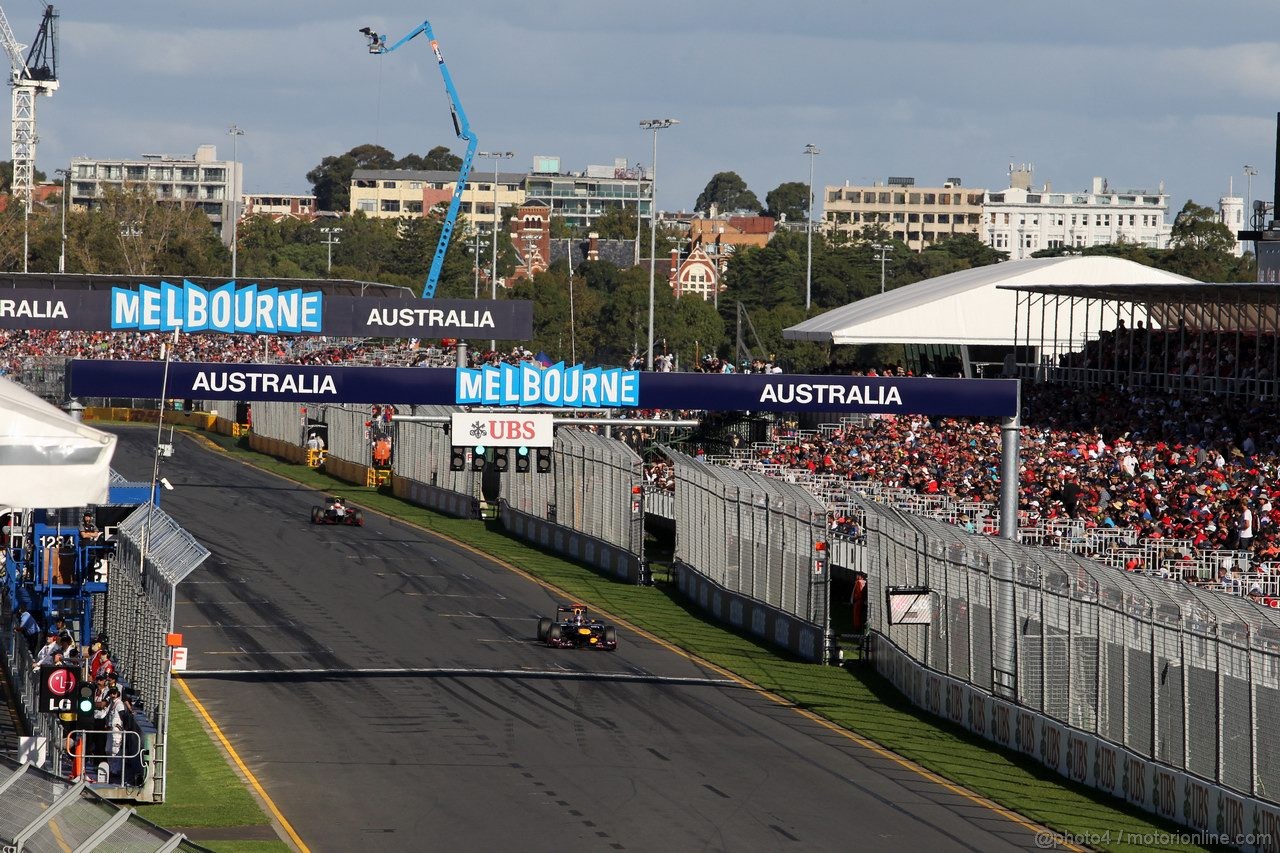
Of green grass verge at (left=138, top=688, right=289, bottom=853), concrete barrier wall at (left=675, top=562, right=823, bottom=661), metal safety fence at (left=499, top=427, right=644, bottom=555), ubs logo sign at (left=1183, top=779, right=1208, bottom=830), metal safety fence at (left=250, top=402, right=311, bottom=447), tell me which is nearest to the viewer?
green grass verge at (left=138, top=688, right=289, bottom=853)

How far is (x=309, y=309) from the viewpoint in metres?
48.3

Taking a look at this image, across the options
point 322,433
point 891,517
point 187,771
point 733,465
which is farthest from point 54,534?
point 322,433

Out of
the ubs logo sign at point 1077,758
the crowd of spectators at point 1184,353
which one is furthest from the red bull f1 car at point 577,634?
the crowd of spectators at point 1184,353

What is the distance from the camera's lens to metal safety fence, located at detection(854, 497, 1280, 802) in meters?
20.5

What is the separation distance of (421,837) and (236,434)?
6664 cm

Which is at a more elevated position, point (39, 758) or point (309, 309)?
point (309, 309)

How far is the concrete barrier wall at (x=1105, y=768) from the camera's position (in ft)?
67.6

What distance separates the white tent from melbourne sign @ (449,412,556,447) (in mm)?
27224

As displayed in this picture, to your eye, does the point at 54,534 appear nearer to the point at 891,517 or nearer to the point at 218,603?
the point at 218,603

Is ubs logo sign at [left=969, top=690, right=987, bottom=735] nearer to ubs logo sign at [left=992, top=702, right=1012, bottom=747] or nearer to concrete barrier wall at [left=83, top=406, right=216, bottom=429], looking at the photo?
ubs logo sign at [left=992, top=702, right=1012, bottom=747]

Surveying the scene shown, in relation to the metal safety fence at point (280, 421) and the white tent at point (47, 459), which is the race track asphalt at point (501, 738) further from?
the metal safety fence at point (280, 421)

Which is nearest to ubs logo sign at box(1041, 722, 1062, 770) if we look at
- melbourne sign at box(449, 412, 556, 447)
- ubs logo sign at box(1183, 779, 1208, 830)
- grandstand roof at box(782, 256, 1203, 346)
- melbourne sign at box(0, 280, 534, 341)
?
ubs logo sign at box(1183, 779, 1208, 830)

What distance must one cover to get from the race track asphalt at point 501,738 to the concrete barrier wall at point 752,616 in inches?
104

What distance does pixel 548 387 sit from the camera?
3666cm
